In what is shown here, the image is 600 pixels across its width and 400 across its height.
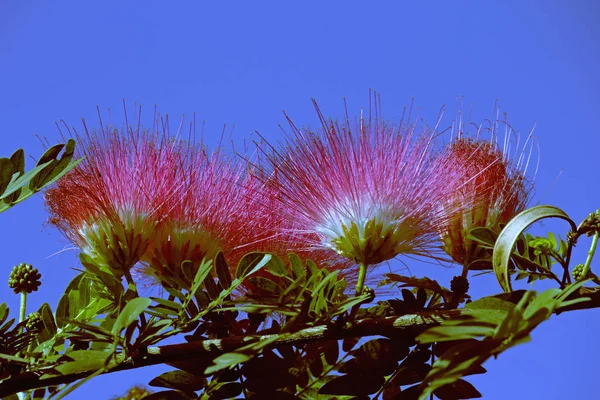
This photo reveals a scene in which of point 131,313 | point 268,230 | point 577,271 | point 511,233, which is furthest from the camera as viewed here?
point 268,230

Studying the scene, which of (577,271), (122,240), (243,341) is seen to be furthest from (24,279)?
(577,271)

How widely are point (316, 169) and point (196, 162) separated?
25 centimetres

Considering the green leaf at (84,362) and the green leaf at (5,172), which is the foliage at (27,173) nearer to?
the green leaf at (5,172)

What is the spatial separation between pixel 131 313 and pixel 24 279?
0.52 meters

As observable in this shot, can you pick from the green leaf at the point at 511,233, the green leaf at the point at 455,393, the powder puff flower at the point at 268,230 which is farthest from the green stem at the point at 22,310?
the green leaf at the point at 511,233

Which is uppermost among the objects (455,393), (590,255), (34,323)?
(590,255)

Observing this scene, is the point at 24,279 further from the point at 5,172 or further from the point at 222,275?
the point at 222,275

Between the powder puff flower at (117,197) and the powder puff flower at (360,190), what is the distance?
240 millimetres

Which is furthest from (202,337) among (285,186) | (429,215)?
(429,215)

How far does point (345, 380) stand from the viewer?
1.21m

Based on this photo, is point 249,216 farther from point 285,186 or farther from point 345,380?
point 345,380

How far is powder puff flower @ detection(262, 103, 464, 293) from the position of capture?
147cm

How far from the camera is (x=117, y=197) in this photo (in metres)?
1.52

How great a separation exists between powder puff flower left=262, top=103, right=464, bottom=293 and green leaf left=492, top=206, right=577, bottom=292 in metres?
0.31
